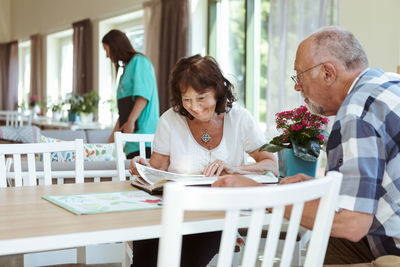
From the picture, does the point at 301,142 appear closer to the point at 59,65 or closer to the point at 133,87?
the point at 133,87

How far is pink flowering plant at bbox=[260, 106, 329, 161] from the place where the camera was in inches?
64.9

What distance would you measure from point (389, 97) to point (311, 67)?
250 mm

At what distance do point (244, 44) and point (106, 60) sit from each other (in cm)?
288

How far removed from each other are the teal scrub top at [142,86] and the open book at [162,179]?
1677mm

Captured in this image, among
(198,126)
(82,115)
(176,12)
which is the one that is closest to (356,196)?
(198,126)

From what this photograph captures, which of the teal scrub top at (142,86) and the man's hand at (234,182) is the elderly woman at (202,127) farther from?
the teal scrub top at (142,86)

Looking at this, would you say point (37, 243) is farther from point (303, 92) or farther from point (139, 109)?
point (139, 109)

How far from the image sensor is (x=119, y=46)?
342 cm

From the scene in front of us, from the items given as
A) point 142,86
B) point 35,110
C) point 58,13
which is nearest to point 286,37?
point 142,86

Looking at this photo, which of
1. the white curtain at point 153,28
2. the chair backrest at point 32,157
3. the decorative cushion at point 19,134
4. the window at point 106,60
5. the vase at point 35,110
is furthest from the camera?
the vase at point 35,110

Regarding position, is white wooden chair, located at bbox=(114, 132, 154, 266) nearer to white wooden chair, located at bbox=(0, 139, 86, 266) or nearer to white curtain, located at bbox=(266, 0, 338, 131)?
white wooden chair, located at bbox=(0, 139, 86, 266)

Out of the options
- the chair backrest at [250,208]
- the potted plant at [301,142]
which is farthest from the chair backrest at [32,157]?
the chair backrest at [250,208]

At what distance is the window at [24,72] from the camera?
10.6 metres

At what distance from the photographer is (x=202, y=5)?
19.4ft
